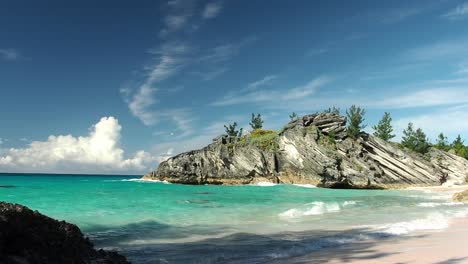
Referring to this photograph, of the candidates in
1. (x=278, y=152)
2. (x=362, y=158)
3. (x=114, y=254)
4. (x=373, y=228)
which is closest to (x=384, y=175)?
(x=362, y=158)

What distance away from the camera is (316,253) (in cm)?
1040

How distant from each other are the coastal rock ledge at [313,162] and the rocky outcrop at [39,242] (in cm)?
6007

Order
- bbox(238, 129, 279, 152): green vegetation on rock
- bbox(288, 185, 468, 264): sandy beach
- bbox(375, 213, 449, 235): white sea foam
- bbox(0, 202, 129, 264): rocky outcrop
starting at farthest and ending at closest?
bbox(238, 129, 279, 152): green vegetation on rock, bbox(375, 213, 449, 235): white sea foam, bbox(288, 185, 468, 264): sandy beach, bbox(0, 202, 129, 264): rocky outcrop

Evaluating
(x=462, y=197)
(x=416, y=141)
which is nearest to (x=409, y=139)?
(x=416, y=141)

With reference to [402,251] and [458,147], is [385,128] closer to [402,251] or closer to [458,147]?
[458,147]

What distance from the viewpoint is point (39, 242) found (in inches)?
301

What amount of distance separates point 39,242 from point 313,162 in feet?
209

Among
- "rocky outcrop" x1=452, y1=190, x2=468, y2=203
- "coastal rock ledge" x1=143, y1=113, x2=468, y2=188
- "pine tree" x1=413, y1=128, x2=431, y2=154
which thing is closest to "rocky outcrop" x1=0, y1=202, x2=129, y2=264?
"rocky outcrop" x1=452, y1=190, x2=468, y2=203

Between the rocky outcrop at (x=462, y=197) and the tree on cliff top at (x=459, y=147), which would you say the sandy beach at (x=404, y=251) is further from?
A: the tree on cliff top at (x=459, y=147)

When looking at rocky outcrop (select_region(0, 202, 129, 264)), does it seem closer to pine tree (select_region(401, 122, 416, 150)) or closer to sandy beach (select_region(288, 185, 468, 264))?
sandy beach (select_region(288, 185, 468, 264))

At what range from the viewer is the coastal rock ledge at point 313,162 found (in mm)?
66938

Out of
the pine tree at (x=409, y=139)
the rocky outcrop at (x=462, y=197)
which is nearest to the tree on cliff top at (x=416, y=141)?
the pine tree at (x=409, y=139)

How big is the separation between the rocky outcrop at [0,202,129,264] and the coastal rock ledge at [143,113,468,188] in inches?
2365

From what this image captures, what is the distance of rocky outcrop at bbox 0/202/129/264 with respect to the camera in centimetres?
687
